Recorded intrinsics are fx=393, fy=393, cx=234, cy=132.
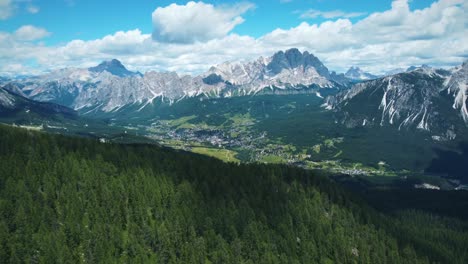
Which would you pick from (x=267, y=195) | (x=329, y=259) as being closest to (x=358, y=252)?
(x=329, y=259)

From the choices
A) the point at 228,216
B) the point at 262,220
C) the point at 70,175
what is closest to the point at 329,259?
the point at 262,220

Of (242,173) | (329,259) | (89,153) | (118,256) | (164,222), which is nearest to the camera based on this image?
(118,256)

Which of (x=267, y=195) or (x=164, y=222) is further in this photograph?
(x=267, y=195)

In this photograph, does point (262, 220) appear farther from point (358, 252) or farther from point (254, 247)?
point (358, 252)

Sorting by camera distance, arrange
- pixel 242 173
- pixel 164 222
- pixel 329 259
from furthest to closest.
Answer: pixel 242 173, pixel 329 259, pixel 164 222

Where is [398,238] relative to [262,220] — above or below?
below

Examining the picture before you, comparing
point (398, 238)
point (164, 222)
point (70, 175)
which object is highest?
point (70, 175)

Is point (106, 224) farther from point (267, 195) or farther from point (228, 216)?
point (267, 195)
